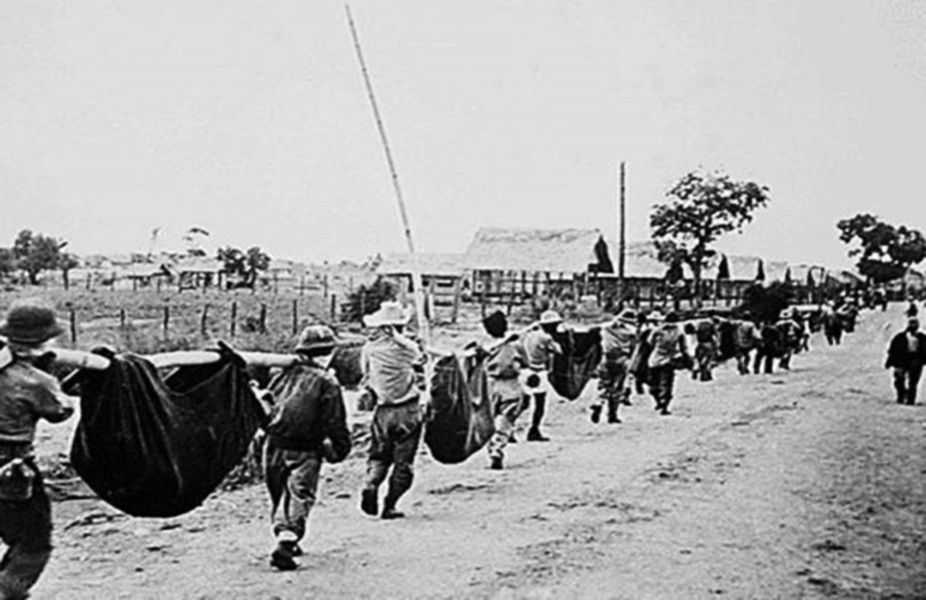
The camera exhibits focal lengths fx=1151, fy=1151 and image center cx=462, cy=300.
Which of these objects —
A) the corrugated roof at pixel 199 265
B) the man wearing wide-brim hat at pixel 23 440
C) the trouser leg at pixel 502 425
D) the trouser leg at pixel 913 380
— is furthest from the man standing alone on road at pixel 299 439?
the corrugated roof at pixel 199 265

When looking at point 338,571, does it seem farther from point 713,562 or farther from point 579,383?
point 579,383

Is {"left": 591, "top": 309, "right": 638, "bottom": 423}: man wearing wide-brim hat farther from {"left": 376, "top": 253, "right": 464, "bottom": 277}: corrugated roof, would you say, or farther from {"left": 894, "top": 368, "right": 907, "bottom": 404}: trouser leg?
{"left": 376, "top": 253, "right": 464, "bottom": 277}: corrugated roof

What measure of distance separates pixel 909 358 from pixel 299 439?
16.3 m

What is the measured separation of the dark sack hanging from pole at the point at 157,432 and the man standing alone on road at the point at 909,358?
16.7 meters

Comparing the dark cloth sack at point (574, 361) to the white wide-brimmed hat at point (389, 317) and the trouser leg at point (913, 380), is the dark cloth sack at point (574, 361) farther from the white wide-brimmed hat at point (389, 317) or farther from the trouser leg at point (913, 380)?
the white wide-brimmed hat at point (389, 317)

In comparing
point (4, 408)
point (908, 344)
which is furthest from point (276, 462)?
point (908, 344)

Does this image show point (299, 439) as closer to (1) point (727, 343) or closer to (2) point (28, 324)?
(2) point (28, 324)

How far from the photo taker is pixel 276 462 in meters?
7.89

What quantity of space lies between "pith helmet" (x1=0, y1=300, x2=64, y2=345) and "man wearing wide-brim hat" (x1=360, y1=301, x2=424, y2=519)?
3791mm

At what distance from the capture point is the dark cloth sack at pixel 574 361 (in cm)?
1686

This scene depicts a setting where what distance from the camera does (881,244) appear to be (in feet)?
210

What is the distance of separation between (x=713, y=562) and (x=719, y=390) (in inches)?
627

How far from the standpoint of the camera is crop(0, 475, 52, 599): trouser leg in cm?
552

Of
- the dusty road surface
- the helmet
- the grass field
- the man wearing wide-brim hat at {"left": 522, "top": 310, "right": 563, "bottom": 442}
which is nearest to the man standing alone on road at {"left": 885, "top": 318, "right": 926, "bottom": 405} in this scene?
the dusty road surface
